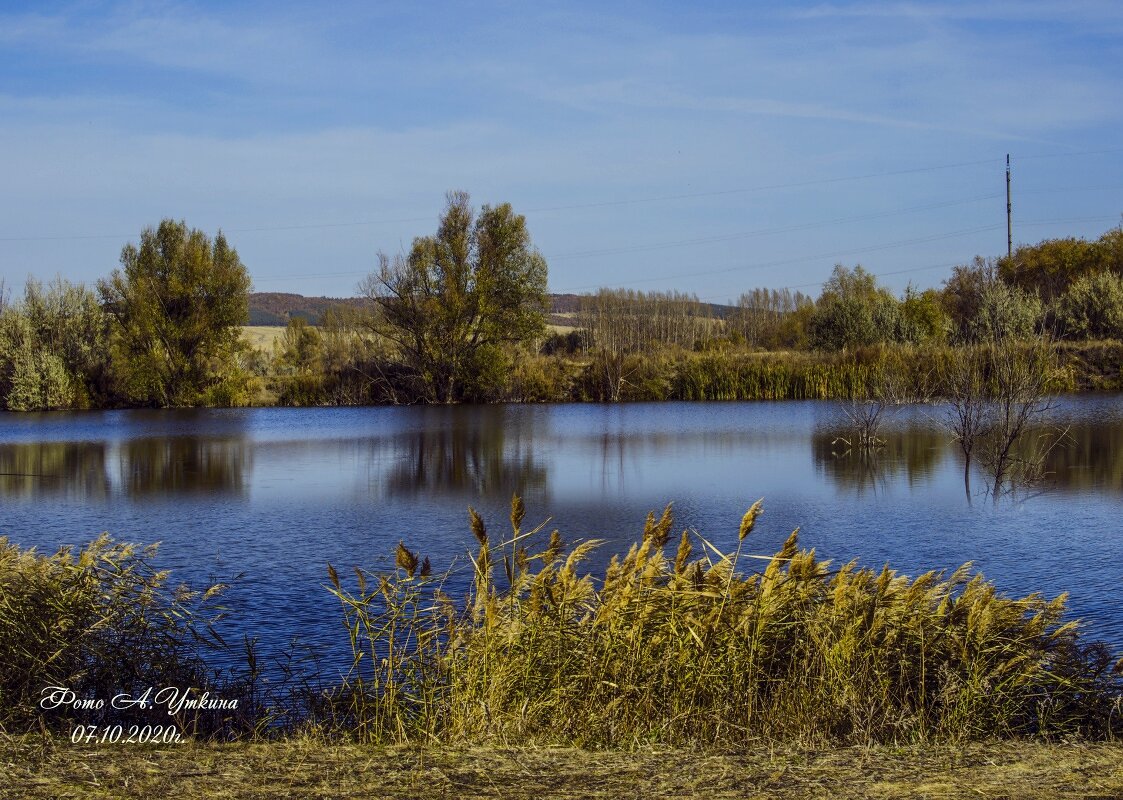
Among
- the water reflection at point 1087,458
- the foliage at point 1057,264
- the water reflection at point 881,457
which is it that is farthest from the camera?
the foliage at point 1057,264

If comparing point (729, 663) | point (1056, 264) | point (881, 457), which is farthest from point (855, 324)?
point (729, 663)

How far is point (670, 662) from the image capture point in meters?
6.03

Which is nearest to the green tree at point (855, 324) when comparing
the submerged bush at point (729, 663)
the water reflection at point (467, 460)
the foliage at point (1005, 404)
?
the water reflection at point (467, 460)

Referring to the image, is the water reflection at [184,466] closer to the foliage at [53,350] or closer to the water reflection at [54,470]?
the water reflection at [54,470]

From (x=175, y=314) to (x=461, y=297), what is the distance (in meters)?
14.2

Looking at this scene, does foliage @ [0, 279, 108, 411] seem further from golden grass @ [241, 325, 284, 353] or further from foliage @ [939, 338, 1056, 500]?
foliage @ [939, 338, 1056, 500]

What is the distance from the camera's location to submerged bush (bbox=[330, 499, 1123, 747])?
581cm

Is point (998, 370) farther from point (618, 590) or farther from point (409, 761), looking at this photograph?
point (409, 761)

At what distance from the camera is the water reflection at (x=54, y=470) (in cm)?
2014

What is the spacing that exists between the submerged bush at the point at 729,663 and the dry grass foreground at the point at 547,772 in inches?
20.2

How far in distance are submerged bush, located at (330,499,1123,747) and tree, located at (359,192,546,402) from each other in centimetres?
4457

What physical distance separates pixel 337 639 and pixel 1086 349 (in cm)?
4652

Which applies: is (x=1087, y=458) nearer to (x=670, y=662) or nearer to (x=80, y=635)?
(x=670, y=662)

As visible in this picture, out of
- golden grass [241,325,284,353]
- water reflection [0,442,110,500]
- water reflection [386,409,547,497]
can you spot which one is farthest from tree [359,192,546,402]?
golden grass [241,325,284,353]
